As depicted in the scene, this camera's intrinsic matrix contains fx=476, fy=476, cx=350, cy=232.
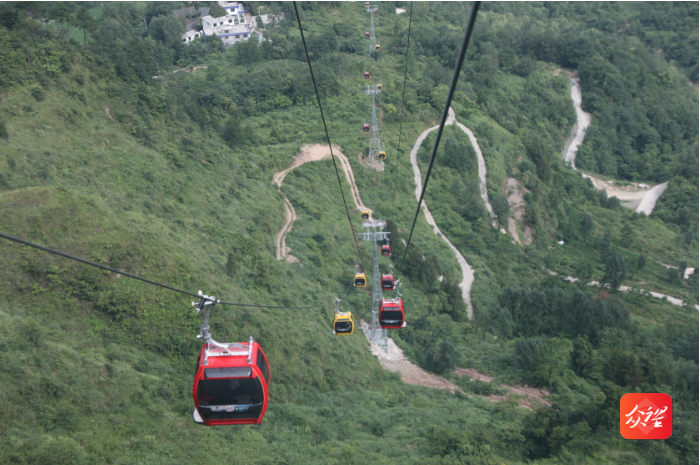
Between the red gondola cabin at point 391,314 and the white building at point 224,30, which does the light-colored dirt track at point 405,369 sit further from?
the white building at point 224,30

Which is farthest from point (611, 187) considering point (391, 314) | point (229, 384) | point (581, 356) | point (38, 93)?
point (229, 384)

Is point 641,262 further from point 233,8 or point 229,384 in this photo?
point 233,8

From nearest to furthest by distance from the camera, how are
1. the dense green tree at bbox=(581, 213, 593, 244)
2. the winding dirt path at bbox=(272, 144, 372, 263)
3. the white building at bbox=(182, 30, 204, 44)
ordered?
the winding dirt path at bbox=(272, 144, 372, 263), the dense green tree at bbox=(581, 213, 593, 244), the white building at bbox=(182, 30, 204, 44)

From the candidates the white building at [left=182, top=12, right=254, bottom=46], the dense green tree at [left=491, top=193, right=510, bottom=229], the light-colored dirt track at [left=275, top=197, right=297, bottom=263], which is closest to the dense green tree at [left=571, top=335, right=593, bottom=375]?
the light-colored dirt track at [left=275, top=197, right=297, bottom=263]

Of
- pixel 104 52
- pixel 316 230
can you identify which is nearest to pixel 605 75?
pixel 316 230

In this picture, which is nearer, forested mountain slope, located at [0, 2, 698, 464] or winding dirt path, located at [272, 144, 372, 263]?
forested mountain slope, located at [0, 2, 698, 464]

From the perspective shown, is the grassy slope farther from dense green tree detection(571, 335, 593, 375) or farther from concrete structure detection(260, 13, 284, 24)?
concrete structure detection(260, 13, 284, 24)
